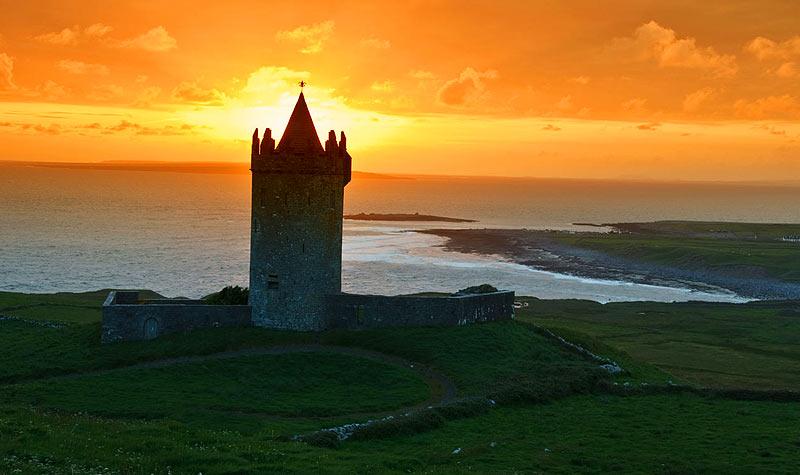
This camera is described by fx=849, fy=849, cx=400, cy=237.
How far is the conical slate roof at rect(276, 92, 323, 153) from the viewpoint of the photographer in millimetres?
41594

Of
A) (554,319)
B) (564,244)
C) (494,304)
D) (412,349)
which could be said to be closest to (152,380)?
(412,349)

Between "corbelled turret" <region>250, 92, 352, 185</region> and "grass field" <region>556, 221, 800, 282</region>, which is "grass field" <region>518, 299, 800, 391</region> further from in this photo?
"grass field" <region>556, 221, 800, 282</region>

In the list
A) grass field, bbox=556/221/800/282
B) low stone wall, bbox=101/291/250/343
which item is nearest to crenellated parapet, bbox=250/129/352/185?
low stone wall, bbox=101/291/250/343

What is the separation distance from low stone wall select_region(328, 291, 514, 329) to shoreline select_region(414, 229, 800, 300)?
233 ft

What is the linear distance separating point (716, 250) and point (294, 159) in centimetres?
10855

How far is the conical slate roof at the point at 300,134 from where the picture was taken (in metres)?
41.6

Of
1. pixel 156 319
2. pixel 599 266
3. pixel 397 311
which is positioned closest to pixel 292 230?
pixel 397 311

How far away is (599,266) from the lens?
419 feet

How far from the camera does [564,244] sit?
15838cm

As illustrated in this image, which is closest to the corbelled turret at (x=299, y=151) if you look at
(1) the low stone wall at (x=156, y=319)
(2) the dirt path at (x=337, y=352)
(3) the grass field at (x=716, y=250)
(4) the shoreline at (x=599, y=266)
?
(1) the low stone wall at (x=156, y=319)

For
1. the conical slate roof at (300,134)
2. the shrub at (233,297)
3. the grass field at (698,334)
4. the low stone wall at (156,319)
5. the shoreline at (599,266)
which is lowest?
the grass field at (698,334)

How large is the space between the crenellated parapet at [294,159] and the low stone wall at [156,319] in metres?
7.22

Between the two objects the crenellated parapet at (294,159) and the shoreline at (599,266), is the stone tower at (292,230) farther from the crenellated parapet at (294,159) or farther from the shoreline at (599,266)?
the shoreline at (599,266)

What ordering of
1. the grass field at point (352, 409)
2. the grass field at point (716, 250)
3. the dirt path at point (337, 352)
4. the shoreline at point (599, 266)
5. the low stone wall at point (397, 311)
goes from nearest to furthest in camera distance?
the grass field at point (352, 409)
the dirt path at point (337, 352)
the low stone wall at point (397, 311)
the shoreline at point (599, 266)
the grass field at point (716, 250)
